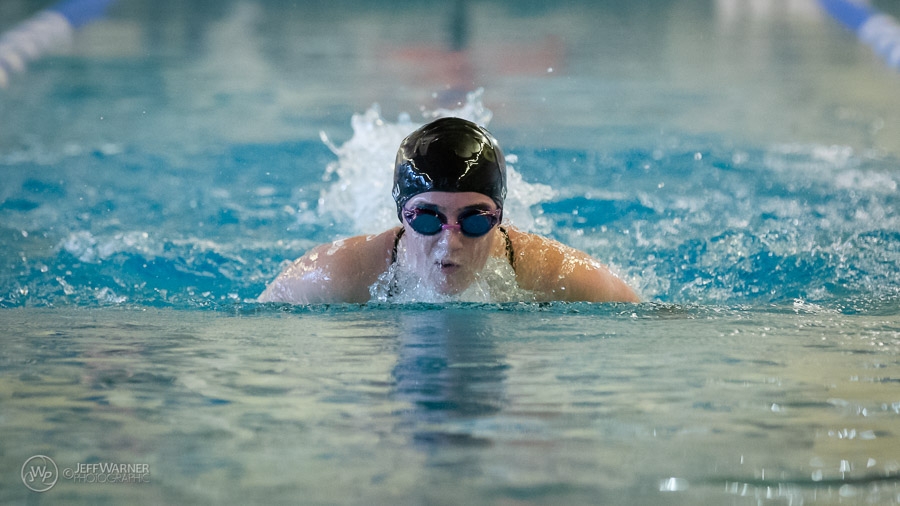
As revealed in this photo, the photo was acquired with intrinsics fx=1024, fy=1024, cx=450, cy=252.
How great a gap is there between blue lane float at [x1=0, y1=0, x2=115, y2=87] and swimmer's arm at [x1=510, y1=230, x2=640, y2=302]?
6.32 m

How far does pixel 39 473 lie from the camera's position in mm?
1535

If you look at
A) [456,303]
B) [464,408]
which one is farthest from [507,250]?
[464,408]

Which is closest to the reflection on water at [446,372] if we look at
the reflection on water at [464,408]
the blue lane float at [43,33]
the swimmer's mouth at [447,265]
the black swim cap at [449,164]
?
the reflection on water at [464,408]

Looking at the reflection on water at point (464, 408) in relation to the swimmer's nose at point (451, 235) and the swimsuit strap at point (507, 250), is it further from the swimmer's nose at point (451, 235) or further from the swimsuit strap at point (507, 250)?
the swimsuit strap at point (507, 250)

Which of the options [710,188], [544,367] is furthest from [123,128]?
[544,367]

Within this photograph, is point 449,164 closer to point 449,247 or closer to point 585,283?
point 449,247

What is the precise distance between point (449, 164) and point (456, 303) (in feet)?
1.47

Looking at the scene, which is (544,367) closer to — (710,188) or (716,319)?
(716,319)

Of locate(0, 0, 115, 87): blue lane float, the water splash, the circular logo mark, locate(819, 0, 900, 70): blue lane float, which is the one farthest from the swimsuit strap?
locate(819, 0, 900, 70): blue lane float

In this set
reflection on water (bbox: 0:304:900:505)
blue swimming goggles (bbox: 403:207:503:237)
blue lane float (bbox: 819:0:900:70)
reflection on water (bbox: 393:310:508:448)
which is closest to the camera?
reflection on water (bbox: 0:304:900:505)

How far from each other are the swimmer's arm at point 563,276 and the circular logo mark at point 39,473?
187 centimetres

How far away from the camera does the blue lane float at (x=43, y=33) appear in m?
8.78

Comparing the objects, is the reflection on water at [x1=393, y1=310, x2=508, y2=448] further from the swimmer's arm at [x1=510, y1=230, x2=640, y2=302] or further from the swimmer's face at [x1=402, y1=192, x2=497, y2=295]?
the swimmer's arm at [x1=510, y1=230, x2=640, y2=302]

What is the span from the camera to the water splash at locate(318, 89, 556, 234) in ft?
15.7
